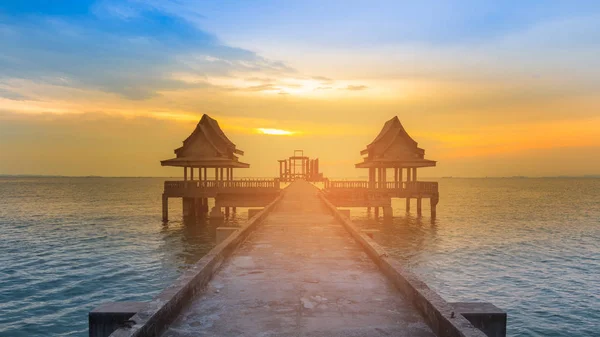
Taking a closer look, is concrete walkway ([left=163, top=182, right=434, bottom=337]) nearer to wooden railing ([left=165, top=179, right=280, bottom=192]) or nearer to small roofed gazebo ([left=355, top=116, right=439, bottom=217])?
wooden railing ([left=165, top=179, right=280, bottom=192])

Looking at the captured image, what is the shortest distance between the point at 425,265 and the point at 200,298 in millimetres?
13786

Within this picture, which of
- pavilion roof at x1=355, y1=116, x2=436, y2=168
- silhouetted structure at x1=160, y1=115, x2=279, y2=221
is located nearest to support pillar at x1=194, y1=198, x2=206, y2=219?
silhouetted structure at x1=160, y1=115, x2=279, y2=221

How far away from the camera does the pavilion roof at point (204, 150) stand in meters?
33.4

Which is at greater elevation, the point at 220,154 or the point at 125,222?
the point at 220,154

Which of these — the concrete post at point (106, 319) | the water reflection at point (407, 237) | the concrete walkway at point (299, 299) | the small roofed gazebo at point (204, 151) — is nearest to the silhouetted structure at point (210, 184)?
the small roofed gazebo at point (204, 151)

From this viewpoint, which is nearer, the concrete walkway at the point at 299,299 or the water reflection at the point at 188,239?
the concrete walkway at the point at 299,299

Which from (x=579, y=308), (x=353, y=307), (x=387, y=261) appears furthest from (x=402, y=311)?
(x=579, y=308)

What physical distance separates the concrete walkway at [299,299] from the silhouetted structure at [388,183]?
20288 millimetres

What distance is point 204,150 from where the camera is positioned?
34.3 metres

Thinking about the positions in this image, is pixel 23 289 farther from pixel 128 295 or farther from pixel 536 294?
pixel 536 294

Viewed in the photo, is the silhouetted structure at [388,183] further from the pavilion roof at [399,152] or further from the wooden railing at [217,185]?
the wooden railing at [217,185]

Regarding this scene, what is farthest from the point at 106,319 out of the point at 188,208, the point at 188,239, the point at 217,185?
the point at 188,208

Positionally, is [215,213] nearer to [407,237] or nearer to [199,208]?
[199,208]

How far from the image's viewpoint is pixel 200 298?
23.5 ft
